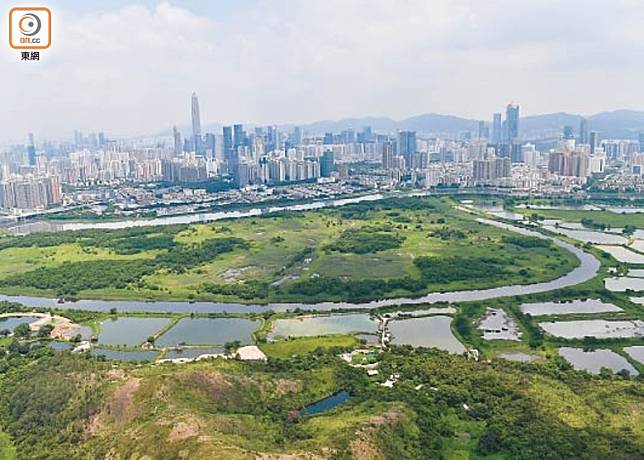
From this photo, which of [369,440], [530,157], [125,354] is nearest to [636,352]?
[369,440]

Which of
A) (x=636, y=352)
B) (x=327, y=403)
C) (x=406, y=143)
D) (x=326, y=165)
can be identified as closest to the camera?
(x=327, y=403)

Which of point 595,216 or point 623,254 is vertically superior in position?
point 595,216

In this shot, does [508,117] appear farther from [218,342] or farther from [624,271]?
[218,342]

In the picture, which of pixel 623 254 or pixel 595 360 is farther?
pixel 623 254

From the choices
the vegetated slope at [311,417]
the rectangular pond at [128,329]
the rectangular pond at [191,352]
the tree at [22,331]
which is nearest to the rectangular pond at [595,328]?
the vegetated slope at [311,417]

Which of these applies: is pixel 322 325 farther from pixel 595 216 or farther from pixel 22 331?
pixel 595 216

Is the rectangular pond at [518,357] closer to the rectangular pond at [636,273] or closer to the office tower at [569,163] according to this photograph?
the rectangular pond at [636,273]

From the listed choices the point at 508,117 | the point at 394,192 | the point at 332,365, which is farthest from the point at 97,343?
the point at 508,117
